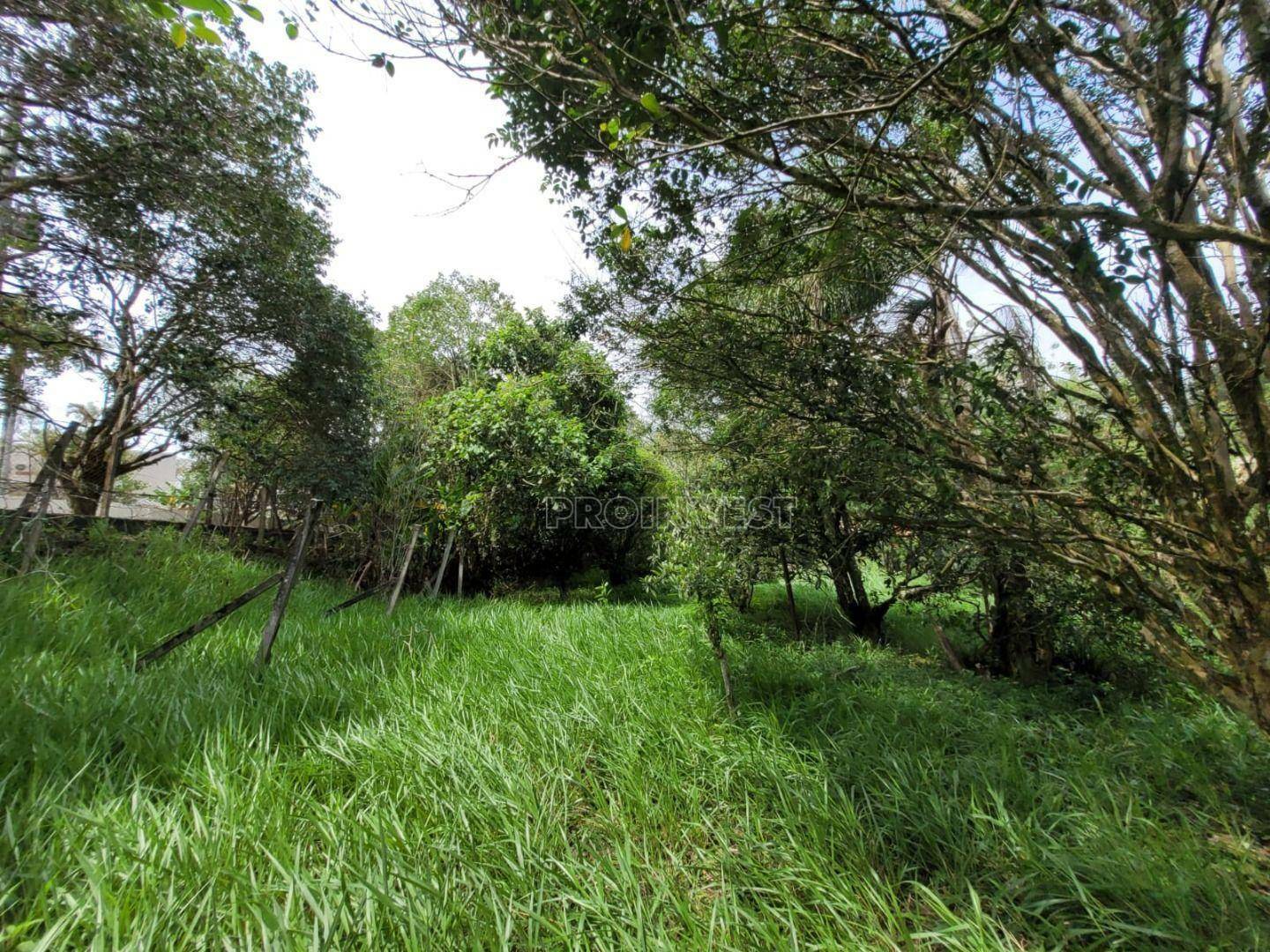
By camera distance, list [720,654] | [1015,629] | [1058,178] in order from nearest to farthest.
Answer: [1058,178] < [720,654] < [1015,629]

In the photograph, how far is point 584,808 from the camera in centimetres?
187

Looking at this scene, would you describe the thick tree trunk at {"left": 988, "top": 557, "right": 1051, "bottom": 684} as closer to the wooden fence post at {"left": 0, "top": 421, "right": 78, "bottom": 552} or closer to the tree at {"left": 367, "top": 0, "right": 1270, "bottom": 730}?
the tree at {"left": 367, "top": 0, "right": 1270, "bottom": 730}

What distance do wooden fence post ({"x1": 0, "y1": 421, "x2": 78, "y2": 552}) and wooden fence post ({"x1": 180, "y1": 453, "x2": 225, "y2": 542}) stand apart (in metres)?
1.99

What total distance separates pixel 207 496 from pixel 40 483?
2807 millimetres

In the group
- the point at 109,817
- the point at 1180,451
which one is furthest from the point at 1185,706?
the point at 109,817

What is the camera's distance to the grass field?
4.18 feet

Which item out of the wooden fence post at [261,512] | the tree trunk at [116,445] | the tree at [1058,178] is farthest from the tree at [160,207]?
the tree at [1058,178]

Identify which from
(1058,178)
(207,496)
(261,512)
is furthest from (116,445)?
(1058,178)

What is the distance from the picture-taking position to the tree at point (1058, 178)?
61.3 inches

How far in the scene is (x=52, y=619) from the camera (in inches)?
110

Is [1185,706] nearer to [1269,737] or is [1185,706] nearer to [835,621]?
[1269,737]

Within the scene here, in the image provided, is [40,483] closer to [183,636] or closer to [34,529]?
[34,529]

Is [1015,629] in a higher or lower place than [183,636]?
lower

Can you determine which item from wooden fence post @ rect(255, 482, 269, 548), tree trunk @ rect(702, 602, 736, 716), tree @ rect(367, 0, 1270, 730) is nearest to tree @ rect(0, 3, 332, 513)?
wooden fence post @ rect(255, 482, 269, 548)
